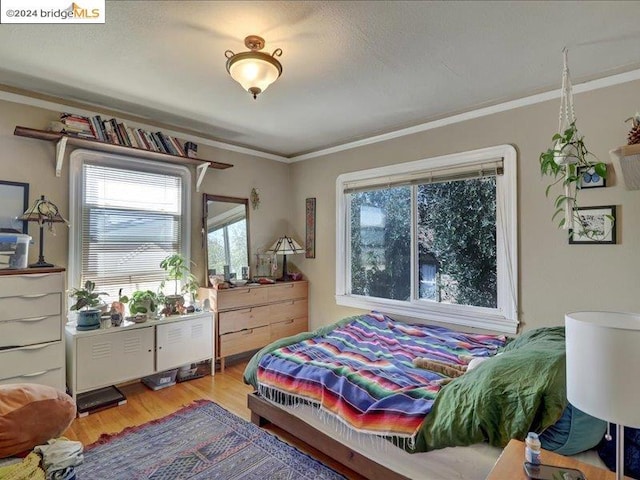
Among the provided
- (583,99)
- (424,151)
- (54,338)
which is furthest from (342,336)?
(583,99)

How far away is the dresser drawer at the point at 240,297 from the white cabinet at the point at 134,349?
0.65 feet

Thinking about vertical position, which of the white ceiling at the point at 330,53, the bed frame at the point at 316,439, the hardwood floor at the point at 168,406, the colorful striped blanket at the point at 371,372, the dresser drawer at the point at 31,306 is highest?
the white ceiling at the point at 330,53

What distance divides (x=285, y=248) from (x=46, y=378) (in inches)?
98.9

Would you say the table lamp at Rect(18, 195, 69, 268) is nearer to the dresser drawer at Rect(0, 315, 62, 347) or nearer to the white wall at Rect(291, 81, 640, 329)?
the dresser drawer at Rect(0, 315, 62, 347)

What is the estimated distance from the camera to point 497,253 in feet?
9.41

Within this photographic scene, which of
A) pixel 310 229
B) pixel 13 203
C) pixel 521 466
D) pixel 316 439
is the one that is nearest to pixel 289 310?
pixel 310 229

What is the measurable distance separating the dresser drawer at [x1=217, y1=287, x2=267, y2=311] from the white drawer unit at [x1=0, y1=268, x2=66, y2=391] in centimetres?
135

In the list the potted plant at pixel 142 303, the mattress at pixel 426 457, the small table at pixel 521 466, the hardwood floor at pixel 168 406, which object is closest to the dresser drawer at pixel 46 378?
the hardwood floor at pixel 168 406

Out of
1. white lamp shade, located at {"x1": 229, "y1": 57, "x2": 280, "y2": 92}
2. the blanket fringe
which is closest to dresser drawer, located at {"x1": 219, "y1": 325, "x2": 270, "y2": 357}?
the blanket fringe

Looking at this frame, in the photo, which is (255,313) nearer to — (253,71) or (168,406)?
(168,406)

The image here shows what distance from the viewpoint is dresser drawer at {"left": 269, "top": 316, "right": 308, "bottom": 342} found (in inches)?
154

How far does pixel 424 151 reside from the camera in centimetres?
330

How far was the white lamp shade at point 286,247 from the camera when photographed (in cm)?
416

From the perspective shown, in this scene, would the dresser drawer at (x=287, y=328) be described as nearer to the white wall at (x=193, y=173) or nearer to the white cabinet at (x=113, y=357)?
the white wall at (x=193, y=173)
